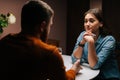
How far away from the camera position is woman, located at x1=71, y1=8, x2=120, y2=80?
2383 millimetres

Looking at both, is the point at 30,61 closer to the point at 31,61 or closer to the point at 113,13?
the point at 31,61

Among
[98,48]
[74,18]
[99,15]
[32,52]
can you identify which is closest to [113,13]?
[74,18]

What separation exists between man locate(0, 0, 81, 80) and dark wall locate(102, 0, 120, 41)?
267 centimetres

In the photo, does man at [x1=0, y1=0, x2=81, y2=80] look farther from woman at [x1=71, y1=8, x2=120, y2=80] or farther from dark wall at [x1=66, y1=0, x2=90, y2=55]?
dark wall at [x1=66, y1=0, x2=90, y2=55]

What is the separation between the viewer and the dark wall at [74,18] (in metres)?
4.50

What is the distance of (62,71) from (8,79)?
0.30 meters

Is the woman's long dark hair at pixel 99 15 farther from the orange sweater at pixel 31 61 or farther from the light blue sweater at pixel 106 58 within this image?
the orange sweater at pixel 31 61

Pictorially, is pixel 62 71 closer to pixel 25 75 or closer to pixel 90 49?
pixel 25 75

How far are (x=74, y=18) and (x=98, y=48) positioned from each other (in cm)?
216

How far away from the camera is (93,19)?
8.59 ft

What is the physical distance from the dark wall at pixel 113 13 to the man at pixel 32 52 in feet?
8.75

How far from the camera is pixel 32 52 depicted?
1411 millimetres

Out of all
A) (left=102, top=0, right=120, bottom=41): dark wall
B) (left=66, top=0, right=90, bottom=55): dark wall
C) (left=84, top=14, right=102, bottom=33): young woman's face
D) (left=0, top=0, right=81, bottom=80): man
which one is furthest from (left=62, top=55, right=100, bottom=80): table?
(left=66, top=0, right=90, bottom=55): dark wall

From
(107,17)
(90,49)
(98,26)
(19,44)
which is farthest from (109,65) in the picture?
(107,17)
